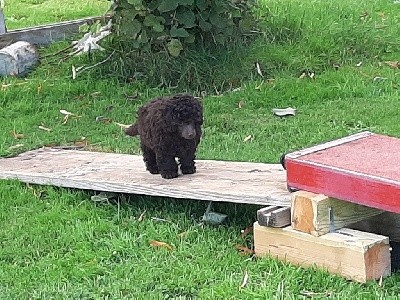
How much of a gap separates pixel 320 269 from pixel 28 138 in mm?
3795

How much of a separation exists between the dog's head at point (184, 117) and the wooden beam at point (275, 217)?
2.59ft

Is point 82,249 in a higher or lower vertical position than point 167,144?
lower

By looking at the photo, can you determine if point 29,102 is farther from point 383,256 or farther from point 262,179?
point 383,256

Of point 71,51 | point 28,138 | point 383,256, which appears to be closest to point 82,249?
point 383,256

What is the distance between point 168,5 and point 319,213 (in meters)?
4.46

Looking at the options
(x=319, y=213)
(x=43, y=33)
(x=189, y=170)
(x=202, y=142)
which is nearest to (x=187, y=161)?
(x=189, y=170)

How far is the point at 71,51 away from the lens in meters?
9.59

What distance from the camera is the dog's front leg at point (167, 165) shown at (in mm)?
5266

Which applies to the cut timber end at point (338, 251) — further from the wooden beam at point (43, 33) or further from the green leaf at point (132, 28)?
the wooden beam at point (43, 33)

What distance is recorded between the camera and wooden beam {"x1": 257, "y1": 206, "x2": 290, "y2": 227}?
4422 millimetres

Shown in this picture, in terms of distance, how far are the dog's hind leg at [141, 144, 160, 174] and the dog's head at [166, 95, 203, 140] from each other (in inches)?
17.0

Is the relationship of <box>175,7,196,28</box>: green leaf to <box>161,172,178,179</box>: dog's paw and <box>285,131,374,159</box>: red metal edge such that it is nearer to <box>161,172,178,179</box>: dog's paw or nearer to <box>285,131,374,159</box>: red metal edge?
<box>161,172,178,179</box>: dog's paw

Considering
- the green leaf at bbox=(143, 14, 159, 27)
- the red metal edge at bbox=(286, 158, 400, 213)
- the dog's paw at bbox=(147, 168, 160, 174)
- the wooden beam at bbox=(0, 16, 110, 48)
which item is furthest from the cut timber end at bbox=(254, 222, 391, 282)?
the wooden beam at bbox=(0, 16, 110, 48)

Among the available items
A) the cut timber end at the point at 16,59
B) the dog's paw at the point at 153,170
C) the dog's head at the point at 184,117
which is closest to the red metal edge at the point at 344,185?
the dog's head at the point at 184,117
